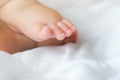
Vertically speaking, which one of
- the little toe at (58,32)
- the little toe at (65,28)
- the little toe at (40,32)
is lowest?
the little toe at (40,32)

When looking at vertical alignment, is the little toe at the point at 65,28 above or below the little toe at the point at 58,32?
above

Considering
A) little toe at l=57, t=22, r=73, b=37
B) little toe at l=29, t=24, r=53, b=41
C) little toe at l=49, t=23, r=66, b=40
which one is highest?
little toe at l=57, t=22, r=73, b=37

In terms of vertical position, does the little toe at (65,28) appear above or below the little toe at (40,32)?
above

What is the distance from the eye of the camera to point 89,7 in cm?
81

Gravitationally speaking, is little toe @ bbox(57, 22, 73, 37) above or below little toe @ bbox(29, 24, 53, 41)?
above

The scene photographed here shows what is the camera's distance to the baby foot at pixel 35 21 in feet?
2.06

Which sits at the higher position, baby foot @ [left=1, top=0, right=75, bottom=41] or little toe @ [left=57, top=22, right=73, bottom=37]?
little toe @ [left=57, top=22, right=73, bottom=37]

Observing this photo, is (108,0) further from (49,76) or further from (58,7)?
(49,76)

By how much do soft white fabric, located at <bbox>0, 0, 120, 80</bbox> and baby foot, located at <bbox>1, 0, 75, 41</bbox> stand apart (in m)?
0.04

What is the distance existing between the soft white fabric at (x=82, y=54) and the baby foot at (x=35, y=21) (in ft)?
0.14

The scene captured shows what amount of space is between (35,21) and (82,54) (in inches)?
4.8

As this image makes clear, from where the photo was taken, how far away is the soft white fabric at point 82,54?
57cm

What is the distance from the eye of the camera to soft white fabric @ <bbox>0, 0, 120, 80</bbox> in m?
0.57

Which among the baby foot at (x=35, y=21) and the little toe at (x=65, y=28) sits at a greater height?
the little toe at (x=65, y=28)
